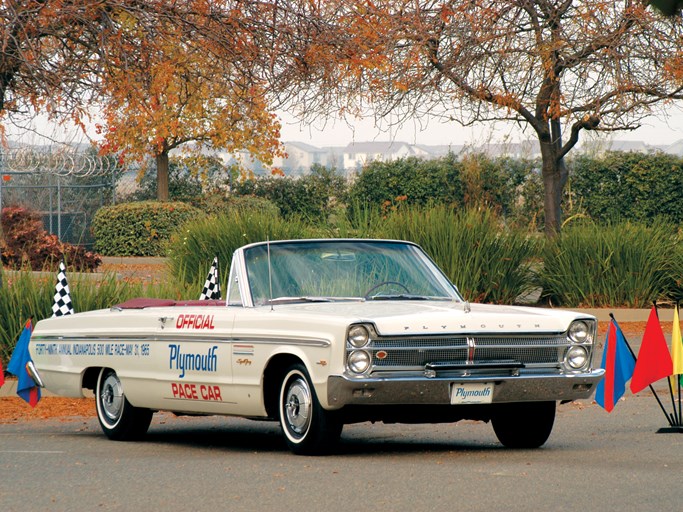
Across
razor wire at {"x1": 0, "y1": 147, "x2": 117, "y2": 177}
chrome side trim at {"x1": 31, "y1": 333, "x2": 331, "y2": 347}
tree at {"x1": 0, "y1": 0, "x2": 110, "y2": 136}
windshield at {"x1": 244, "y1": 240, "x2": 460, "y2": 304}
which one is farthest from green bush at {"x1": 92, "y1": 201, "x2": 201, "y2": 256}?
windshield at {"x1": 244, "y1": 240, "x2": 460, "y2": 304}

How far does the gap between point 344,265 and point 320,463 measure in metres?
2.01

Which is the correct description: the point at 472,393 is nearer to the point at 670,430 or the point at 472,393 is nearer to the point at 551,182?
the point at 670,430

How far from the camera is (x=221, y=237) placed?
804 inches

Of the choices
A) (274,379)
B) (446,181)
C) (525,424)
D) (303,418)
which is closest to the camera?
(303,418)

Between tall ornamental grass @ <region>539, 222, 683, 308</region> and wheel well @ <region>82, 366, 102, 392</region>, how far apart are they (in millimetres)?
11456

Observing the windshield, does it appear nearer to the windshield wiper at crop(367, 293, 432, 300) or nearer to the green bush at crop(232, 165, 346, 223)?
the windshield wiper at crop(367, 293, 432, 300)

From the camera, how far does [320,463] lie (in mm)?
8188

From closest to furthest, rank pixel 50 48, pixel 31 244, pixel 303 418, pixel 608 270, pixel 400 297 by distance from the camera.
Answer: pixel 303 418
pixel 400 297
pixel 50 48
pixel 608 270
pixel 31 244

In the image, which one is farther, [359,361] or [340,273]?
[340,273]

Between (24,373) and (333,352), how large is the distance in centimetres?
453

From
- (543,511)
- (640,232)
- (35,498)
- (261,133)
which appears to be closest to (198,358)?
(35,498)

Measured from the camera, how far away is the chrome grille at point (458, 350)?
8.23 m

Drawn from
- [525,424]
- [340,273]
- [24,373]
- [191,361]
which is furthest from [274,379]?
[24,373]

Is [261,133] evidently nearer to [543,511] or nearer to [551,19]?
[551,19]
